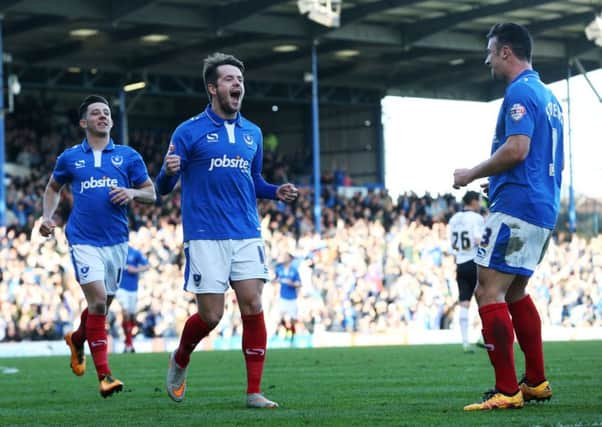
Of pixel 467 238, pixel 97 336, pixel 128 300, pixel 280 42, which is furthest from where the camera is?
pixel 280 42

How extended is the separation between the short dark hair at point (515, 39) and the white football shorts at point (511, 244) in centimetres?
98

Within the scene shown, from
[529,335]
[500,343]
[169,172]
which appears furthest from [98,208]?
[500,343]

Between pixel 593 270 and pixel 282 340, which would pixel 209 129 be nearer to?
pixel 282 340

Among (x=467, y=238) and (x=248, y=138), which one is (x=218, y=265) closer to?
(x=248, y=138)

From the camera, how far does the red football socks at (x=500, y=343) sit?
25.8ft

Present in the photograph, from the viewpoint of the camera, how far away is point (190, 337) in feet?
30.4

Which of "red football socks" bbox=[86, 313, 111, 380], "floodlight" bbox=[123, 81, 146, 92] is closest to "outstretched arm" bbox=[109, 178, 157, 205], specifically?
"red football socks" bbox=[86, 313, 111, 380]

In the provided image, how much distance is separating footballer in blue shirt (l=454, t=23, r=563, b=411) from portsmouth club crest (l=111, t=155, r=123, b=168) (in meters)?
4.00

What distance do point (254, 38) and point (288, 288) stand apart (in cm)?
1359

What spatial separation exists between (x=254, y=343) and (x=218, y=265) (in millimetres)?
590

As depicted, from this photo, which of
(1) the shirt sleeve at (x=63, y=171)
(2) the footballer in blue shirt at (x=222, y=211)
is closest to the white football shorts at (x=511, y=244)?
(2) the footballer in blue shirt at (x=222, y=211)

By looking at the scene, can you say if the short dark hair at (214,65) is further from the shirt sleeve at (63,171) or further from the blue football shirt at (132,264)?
the blue football shirt at (132,264)

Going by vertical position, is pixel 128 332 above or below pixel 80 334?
below

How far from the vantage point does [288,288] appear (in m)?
27.5
